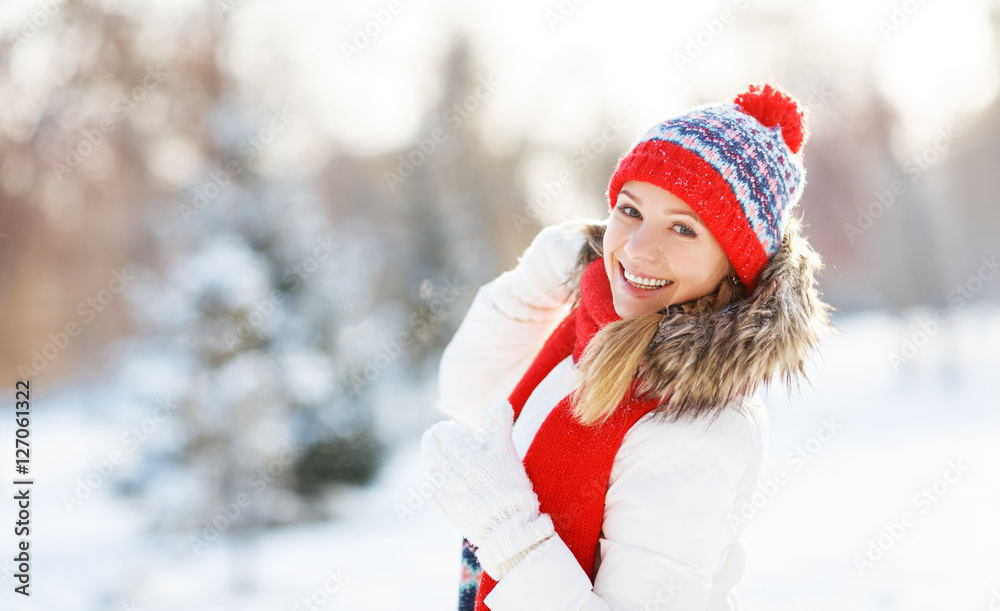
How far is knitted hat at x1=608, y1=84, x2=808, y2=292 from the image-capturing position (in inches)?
56.8

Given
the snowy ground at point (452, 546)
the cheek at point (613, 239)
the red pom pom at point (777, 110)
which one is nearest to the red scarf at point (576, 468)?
the cheek at point (613, 239)

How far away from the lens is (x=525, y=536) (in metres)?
1.30

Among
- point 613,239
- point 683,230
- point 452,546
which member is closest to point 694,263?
point 683,230

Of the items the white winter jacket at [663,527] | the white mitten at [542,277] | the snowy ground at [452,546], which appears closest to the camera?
the white winter jacket at [663,527]

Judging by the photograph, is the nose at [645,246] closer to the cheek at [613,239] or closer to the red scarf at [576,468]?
the cheek at [613,239]

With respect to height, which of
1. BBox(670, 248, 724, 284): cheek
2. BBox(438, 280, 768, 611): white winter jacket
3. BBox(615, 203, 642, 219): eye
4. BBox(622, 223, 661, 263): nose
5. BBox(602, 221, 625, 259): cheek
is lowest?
BBox(438, 280, 768, 611): white winter jacket

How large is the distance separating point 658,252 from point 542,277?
1.84 ft

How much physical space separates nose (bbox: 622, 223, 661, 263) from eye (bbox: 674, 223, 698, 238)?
5cm

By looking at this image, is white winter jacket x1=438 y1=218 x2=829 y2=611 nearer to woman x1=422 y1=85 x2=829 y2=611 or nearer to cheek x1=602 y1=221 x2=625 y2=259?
woman x1=422 y1=85 x2=829 y2=611

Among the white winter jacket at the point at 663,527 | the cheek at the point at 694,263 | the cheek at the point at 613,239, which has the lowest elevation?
the white winter jacket at the point at 663,527

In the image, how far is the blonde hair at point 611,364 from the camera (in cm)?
138

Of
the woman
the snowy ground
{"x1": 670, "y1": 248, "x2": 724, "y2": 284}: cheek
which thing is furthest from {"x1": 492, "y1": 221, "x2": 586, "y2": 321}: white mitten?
the snowy ground

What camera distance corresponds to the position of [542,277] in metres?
1.99

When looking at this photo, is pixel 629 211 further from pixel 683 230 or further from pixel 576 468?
pixel 576 468
